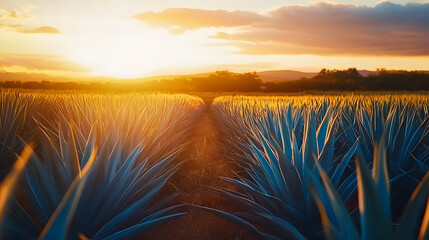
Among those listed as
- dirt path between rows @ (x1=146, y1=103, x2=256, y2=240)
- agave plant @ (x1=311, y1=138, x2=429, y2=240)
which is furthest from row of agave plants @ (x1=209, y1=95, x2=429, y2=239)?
dirt path between rows @ (x1=146, y1=103, x2=256, y2=240)

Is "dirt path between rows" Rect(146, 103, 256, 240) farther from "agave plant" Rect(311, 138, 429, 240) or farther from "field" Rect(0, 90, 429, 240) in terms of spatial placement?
"agave plant" Rect(311, 138, 429, 240)

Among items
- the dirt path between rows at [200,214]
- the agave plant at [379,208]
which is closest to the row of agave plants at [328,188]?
the agave plant at [379,208]

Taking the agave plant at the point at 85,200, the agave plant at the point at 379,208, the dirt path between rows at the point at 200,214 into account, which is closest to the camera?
the agave plant at the point at 379,208

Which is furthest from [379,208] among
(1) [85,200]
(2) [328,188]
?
(1) [85,200]

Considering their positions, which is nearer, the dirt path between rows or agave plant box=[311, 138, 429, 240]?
agave plant box=[311, 138, 429, 240]

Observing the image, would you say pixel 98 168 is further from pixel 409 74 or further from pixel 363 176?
pixel 409 74

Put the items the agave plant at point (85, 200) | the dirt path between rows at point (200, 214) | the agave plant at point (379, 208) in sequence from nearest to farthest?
the agave plant at point (379, 208), the agave plant at point (85, 200), the dirt path between rows at point (200, 214)

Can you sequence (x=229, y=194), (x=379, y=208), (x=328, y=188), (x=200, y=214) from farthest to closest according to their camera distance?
(x=200, y=214), (x=229, y=194), (x=328, y=188), (x=379, y=208)

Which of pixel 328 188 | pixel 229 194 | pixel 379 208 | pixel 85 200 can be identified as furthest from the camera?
pixel 229 194

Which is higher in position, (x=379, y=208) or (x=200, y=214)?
(x=379, y=208)

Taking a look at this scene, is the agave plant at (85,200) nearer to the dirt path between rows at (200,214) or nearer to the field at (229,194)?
the field at (229,194)

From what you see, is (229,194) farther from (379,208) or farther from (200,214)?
(200,214)

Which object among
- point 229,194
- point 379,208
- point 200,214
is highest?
point 379,208

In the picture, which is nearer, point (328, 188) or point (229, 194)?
point (328, 188)
